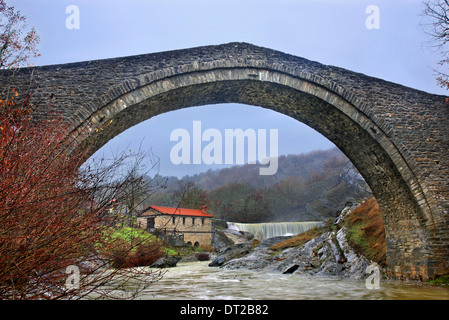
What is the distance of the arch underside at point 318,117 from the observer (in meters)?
8.33

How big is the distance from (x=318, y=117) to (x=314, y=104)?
632 mm

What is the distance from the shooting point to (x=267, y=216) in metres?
51.5

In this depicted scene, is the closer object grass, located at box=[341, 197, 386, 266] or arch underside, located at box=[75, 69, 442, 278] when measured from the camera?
arch underside, located at box=[75, 69, 442, 278]

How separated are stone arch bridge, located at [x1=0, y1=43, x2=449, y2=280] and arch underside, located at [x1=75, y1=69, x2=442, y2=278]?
0.03 meters

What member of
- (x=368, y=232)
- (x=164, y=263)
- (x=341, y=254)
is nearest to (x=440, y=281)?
(x=368, y=232)

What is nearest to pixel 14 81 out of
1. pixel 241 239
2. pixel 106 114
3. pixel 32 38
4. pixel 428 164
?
pixel 106 114

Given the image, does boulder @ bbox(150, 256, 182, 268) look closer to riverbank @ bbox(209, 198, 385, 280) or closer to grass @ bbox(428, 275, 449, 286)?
riverbank @ bbox(209, 198, 385, 280)

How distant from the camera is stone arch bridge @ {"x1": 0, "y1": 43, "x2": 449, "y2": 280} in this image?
793 cm

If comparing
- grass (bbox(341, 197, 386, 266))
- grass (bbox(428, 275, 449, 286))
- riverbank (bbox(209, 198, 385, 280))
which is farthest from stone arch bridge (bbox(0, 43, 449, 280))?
riverbank (bbox(209, 198, 385, 280))

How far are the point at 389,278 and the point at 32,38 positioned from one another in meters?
14.3

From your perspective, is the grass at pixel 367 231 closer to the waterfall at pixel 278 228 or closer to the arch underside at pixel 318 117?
the arch underside at pixel 318 117

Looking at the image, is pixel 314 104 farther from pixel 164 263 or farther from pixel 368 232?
pixel 164 263

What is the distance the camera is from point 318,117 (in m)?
9.84
